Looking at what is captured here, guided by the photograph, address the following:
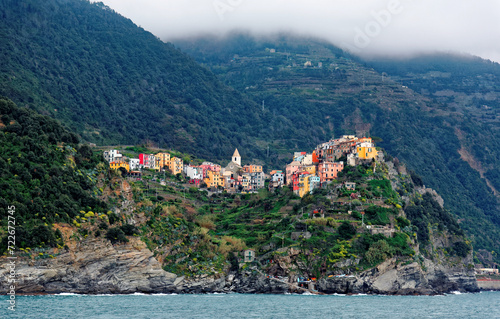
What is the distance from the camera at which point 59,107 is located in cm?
18975

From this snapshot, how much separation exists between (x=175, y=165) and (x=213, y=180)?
9430 mm

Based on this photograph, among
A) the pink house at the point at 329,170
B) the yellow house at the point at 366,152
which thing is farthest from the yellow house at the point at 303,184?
the yellow house at the point at 366,152

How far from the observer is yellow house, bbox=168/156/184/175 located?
168 metres

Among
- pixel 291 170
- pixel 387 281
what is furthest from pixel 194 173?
pixel 387 281

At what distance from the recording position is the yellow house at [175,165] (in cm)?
16850

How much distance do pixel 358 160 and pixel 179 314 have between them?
60.0 metres

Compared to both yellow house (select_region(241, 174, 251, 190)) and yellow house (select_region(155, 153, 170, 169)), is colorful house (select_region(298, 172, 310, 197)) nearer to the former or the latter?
yellow house (select_region(241, 174, 251, 190))

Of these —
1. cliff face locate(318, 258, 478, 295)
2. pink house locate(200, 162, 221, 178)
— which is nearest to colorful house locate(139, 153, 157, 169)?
pink house locate(200, 162, 221, 178)

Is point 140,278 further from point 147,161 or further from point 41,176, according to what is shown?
point 147,161

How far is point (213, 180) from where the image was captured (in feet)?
544

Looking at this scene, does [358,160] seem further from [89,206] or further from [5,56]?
[5,56]

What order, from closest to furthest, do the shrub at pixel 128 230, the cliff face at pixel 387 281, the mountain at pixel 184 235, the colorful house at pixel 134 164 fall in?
the mountain at pixel 184 235
the shrub at pixel 128 230
the cliff face at pixel 387 281
the colorful house at pixel 134 164

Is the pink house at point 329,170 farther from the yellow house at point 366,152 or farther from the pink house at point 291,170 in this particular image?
the pink house at point 291,170

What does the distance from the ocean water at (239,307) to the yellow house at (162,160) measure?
199 ft
